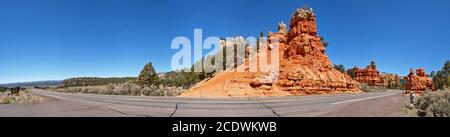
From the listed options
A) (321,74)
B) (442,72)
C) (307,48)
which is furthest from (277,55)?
(442,72)

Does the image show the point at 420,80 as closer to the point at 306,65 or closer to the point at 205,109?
the point at 306,65

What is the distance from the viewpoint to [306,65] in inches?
1454

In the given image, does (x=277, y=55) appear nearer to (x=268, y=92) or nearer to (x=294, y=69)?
(x=294, y=69)

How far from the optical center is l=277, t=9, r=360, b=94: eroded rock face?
32750 millimetres

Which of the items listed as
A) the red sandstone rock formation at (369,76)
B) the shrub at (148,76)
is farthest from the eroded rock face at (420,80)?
the shrub at (148,76)

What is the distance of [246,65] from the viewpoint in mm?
40906

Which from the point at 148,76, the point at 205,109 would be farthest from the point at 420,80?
the point at 205,109

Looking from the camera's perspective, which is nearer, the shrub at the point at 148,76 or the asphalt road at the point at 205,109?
the asphalt road at the point at 205,109

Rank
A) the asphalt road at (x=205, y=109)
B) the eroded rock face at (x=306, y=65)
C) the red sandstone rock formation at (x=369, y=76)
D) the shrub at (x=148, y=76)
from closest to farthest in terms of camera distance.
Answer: the asphalt road at (x=205, y=109) → the eroded rock face at (x=306, y=65) → the shrub at (x=148, y=76) → the red sandstone rock formation at (x=369, y=76)

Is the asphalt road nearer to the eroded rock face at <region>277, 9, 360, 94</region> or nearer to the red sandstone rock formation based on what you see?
the eroded rock face at <region>277, 9, 360, 94</region>

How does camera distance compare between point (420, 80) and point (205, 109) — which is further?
point (420, 80)

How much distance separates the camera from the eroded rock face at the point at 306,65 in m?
32.8

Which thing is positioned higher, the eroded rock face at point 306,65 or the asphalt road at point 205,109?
the eroded rock face at point 306,65

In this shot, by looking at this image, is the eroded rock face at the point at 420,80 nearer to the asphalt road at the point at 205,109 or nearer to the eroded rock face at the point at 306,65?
the eroded rock face at the point at 306,65
